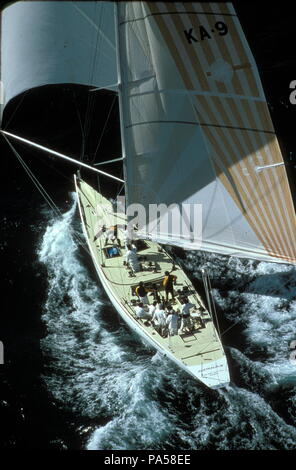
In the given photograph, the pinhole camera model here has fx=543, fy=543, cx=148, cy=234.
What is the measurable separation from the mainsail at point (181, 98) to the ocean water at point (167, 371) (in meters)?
4.72

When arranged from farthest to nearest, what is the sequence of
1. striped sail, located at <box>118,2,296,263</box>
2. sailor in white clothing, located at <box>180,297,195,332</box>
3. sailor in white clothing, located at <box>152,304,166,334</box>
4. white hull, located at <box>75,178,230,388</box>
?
sailor in white clothing, located at <box>152,304,166,334</box>
sailor in white clothing, located at <box>180,297,195,332</box>
white hull, located at <box>75,178,230,388</box>
striped sail, located at <box>118,2,296,263</box>

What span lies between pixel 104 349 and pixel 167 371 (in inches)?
127

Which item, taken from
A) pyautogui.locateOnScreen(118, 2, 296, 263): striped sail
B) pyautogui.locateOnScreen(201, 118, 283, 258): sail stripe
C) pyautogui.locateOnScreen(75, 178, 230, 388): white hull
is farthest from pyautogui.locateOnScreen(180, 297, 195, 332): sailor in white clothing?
pyautogui.locateOnScreen(201, 118, 283, 258): sail stripe

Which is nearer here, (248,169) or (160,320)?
(248,169)

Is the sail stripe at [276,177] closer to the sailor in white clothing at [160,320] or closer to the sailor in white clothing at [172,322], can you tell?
the sailor in white clothing at [172,322]

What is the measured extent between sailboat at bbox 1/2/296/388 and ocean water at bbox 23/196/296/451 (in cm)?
114

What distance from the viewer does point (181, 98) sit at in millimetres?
18781

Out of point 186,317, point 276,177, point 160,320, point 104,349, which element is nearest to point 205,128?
point 276,177

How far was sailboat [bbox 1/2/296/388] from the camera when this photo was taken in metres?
17.9

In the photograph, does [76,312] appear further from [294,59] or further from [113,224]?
[294,59]

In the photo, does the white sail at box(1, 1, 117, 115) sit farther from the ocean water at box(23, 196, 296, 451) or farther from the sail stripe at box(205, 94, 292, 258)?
the ocean water at box(23, 196, 296, 451)

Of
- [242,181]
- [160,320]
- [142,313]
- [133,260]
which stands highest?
[242,181]

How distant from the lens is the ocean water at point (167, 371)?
19.0m

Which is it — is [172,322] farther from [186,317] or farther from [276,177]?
[276,177]
